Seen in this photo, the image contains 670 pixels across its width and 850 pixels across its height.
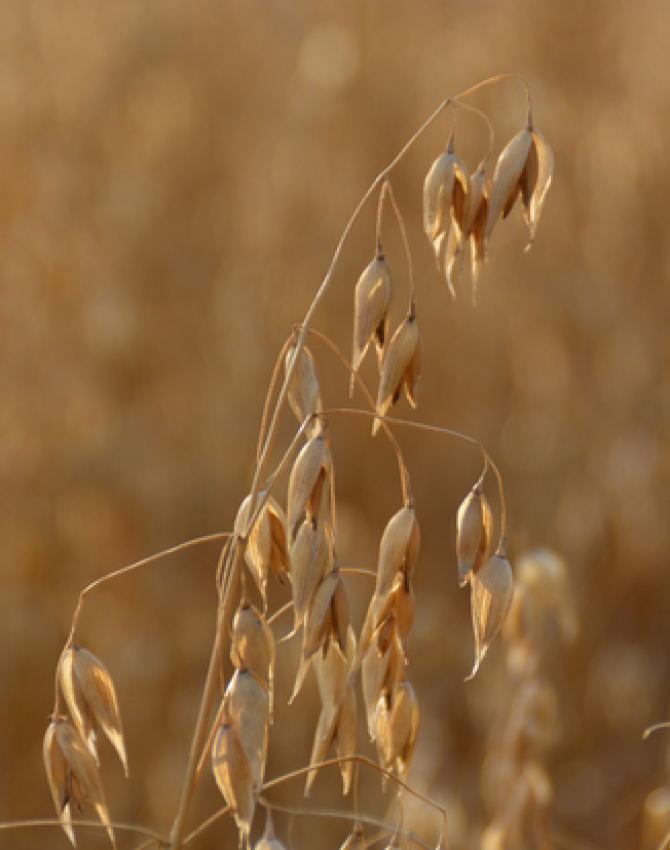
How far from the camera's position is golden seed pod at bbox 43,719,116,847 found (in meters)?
0.46

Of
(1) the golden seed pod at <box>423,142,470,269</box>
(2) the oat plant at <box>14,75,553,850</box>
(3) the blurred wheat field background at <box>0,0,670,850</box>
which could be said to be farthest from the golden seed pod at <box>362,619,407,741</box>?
(3) the blurred wheat field background at <box>0,0,670,850</box>

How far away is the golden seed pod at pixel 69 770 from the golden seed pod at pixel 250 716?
12cm

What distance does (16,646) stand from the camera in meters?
1.26

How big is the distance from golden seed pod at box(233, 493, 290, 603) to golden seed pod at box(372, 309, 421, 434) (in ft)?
0.33

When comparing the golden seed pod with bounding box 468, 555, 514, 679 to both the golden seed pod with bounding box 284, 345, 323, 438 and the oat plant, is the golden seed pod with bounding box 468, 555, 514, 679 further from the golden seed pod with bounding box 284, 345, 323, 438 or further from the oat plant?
the golden seed pod with bounding box 284, 345, 323, 438

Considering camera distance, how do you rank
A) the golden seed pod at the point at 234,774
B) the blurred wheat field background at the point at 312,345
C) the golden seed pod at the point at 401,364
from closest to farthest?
the golden seed pod at the point at 234,774
the golden seed pod at the point at 401,364
the blurred wheat field background at the point at 312,345

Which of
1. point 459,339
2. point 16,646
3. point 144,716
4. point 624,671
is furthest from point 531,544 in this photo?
point 16,646

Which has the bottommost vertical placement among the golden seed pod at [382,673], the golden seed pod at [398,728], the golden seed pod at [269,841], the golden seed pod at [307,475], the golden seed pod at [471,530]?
the golden seed pod at [269,841]

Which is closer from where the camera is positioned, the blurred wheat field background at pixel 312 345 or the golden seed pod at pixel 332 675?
the golden seed pod at pixel 332 675

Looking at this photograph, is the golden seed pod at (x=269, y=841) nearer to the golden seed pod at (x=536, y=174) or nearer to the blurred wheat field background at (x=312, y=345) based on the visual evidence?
the golden seed pod at (x=536, y=174)

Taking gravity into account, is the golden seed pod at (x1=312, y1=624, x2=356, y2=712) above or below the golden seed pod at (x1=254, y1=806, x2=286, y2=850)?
above

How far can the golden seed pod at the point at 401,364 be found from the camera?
0.51 metres

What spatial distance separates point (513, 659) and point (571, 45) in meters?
1.36

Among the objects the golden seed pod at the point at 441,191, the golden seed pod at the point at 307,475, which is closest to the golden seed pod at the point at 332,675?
the golden seed pod at the point at 307,475
